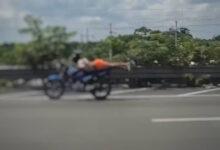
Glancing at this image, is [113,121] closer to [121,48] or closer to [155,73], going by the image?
[155,73]

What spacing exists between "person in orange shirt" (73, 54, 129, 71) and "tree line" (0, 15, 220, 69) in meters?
0.04

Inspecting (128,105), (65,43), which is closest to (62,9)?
(65,43)

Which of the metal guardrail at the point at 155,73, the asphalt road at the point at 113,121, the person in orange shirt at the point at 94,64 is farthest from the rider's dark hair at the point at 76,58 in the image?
the asphalt road at the point at 113,121

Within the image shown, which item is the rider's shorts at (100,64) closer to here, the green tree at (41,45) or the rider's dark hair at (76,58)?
the rider's dark hair at (76,58)

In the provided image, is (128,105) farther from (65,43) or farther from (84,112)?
(65,43)

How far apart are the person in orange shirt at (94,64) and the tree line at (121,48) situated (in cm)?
4

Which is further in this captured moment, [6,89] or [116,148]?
[116,148]

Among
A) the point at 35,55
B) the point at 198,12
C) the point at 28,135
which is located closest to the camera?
the point at 35,55

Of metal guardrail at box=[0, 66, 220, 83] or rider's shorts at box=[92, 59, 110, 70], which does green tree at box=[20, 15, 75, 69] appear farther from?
rider's shorts at box=[92, 59, 110, 70]

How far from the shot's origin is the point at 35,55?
4.77 meters

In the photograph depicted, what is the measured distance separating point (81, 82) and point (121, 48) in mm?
391

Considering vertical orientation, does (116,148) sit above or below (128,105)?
below

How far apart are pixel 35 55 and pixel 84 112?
0.77m

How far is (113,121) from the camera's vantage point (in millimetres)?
5590
